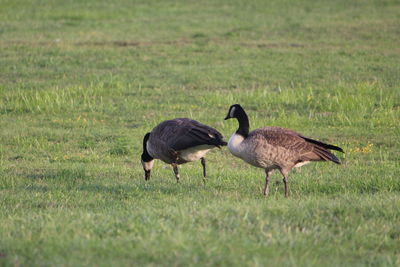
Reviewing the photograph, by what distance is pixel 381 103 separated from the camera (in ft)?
49.8

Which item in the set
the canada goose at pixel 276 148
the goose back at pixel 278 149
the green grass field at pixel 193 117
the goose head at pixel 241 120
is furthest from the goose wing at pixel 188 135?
the goose back at pixel 278 149

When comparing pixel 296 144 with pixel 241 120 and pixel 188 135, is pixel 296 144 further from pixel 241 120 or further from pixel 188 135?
pixel 188 135

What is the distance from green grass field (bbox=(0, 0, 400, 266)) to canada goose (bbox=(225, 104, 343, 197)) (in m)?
0.45

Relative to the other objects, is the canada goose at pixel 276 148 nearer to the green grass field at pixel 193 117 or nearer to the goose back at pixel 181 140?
the green grass field at pixel 193 117

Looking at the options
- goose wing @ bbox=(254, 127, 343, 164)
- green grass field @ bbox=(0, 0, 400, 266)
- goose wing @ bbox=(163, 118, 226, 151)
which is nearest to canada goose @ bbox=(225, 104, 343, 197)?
goose wing @ bbox=(254, 127, 343, 164)

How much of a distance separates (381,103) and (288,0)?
21392 mm

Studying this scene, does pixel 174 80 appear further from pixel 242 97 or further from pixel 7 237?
pixel 7 237

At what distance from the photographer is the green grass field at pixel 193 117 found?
19.6 ft

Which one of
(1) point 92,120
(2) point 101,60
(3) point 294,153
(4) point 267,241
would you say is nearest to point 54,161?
(1) point 92,120

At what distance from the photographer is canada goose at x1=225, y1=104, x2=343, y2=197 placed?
27.6ft

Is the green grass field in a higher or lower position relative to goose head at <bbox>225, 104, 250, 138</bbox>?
lower

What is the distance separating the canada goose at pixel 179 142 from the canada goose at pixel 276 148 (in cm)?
73

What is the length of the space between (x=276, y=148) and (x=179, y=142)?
1.91 m

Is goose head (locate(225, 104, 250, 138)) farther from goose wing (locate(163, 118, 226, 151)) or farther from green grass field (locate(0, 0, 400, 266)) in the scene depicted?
green grass field (locate(0, 0, 400, 266))
